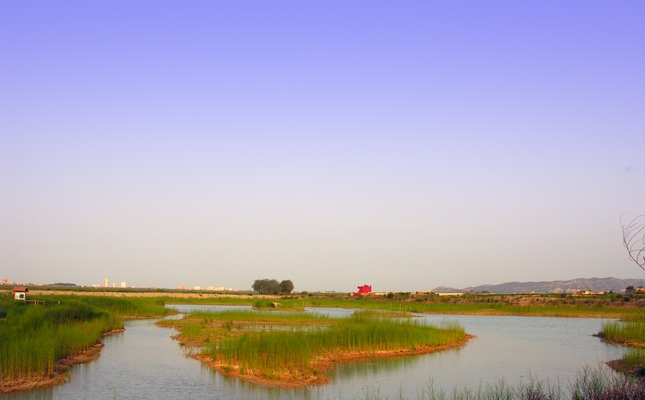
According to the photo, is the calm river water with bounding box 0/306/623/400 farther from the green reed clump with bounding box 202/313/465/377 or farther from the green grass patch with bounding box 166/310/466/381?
the green reed clump with bounding box 202/313/465/377

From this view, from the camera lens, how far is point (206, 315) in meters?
39.8

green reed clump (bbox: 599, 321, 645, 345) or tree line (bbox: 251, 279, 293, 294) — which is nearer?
green reed clump (bbox: 599, 321, 645, 345)

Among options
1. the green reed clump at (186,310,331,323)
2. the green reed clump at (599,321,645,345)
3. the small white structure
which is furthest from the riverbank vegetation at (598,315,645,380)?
the small white structure

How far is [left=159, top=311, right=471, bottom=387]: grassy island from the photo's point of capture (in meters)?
17.9

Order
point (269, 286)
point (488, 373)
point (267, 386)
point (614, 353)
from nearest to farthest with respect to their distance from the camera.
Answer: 1. point (267, 386)
2. point (488, 373)
3. point (614, 353)
4. point (269, 286)

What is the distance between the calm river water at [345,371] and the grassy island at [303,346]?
65cm

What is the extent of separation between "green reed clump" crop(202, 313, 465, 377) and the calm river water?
96cm

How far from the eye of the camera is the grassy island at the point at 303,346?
17938mm

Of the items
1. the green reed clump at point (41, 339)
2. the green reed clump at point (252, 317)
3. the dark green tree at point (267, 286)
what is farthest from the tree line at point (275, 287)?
the green reed clump at point (41, 339)

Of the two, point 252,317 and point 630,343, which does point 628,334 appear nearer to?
point 630,343

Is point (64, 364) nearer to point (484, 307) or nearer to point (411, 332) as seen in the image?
point (411, 332)

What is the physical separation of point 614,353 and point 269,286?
11951cm

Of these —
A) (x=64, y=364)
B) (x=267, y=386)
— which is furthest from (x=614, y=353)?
(x=64, y=364)

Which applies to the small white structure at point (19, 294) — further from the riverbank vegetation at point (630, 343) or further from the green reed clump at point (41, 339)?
the riverbank vegetation at point (630, 343)
